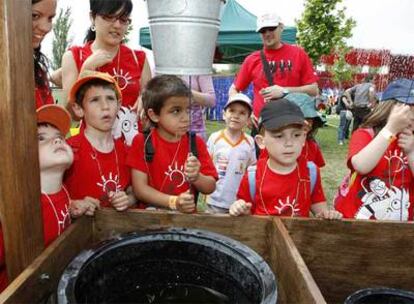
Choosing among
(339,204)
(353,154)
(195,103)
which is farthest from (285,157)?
(195,103)

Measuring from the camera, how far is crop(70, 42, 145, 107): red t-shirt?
8.50ft

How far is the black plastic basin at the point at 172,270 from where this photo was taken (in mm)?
1251

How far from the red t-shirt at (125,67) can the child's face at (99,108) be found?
42cm

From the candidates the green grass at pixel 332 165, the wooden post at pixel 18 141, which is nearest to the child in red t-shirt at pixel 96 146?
the wooden post at pixel 18 141

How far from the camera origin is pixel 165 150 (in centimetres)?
228

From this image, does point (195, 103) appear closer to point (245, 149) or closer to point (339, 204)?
point (245, 149)

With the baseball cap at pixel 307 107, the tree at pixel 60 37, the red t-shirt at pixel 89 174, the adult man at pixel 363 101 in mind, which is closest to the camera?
the red t-shirt at pixel 89 174

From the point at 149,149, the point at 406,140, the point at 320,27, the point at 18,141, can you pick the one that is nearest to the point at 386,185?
the point at 406,140

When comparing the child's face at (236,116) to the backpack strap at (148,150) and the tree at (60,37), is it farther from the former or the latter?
the tree at (60,37)

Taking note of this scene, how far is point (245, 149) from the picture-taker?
3.53m

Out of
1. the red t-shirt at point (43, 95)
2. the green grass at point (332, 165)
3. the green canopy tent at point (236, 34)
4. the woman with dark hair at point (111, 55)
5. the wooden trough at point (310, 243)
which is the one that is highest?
the green canopy tent at point (236, 34)

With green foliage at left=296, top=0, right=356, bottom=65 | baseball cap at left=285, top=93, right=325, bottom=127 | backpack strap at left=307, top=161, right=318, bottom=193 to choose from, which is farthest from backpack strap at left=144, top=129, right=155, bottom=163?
green foliage at left=296, top=0, right=356, bottom=65

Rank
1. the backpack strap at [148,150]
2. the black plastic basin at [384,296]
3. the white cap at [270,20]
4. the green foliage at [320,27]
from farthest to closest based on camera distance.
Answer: the green foliage at [320,27]
the white cap at [270,20]
the backpack strap at [148,150]
the black plastic basin at [384,296]

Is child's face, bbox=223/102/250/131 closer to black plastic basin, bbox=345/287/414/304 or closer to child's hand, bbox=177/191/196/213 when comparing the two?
child's hand, bbox=177/191/196/213
